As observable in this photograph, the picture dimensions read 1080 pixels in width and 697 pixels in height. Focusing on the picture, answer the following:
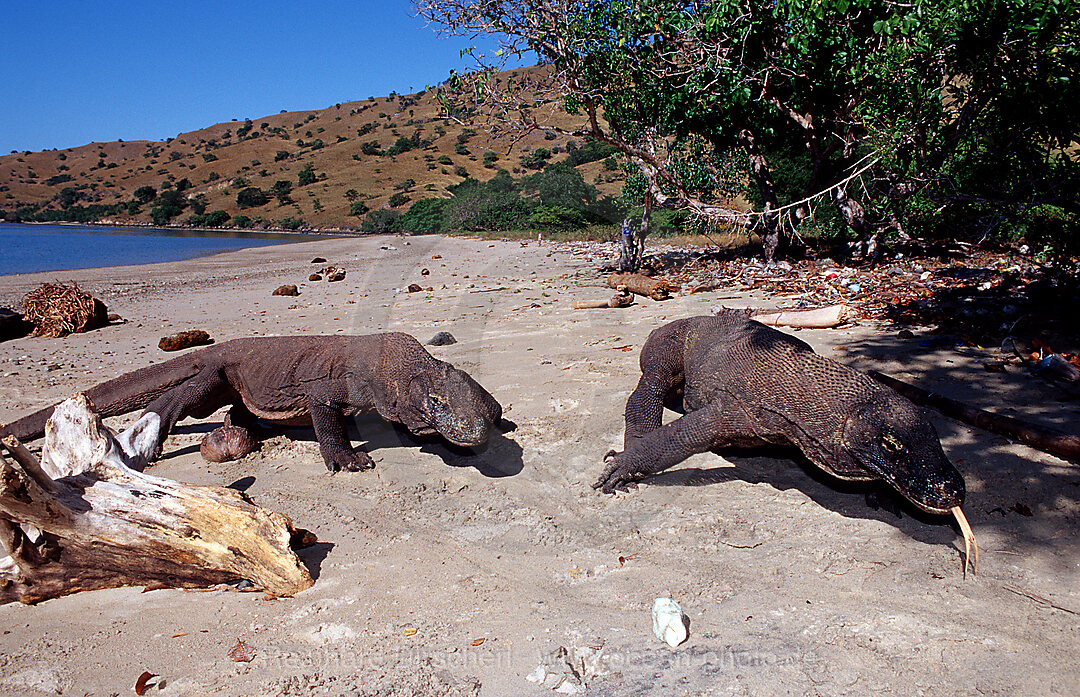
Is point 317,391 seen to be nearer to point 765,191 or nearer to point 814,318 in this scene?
point 814,318

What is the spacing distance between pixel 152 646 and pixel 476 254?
18.8 metres

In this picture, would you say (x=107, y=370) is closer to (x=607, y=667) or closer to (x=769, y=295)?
(x=607, y=667)

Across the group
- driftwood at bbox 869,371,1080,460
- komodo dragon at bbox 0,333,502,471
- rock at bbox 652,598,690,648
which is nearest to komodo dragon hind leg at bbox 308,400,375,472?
komodo dragon at bbox 0,333,502,471

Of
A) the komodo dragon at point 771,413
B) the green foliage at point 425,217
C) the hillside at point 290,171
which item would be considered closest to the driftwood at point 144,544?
the komodo dragon at point 771,413

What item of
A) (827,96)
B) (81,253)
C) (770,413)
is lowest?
(770,413)

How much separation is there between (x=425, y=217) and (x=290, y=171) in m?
38.5

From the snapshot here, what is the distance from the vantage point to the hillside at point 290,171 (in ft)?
193

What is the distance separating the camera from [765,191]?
39.3 feet

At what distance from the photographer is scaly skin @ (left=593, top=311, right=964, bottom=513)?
2920mm

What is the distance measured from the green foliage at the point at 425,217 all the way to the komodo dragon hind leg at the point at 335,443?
3353cm

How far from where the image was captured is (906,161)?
30.4 feet

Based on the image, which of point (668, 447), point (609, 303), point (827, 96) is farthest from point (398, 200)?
point (668, 447)

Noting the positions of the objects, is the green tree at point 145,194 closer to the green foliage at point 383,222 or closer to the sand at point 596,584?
the green foliage at point 383,222

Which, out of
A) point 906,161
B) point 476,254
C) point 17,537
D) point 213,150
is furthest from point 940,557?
point 213,150
